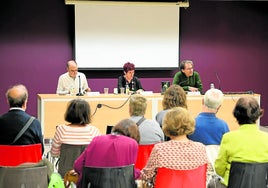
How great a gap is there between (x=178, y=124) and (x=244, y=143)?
498mm

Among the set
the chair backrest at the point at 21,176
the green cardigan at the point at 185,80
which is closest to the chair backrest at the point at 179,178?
the chair backrest at the point at 21,176

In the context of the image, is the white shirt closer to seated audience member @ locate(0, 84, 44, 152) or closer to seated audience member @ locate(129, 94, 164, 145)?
seated audience member @ locate(129, 94, 164, 145)

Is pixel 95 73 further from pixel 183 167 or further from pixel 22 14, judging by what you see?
pixel 183 167

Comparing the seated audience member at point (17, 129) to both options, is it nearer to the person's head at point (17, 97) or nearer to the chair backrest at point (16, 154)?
the person's head at point (17, 97)

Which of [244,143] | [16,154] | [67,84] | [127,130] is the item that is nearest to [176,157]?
[127,130]

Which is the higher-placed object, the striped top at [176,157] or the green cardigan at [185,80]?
the green cardigan at [185,80]

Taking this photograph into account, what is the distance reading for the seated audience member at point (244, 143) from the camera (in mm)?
3094

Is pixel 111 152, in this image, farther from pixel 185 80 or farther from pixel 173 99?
pixel 185 80

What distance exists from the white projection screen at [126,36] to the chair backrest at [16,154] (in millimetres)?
5255

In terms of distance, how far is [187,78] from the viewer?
7555 mm

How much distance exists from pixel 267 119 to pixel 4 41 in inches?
227

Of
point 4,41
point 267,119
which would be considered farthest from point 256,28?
→ point 4,41

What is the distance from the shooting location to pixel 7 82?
8.49 metres

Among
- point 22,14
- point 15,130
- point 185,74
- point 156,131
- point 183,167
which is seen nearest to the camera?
point 183,167
